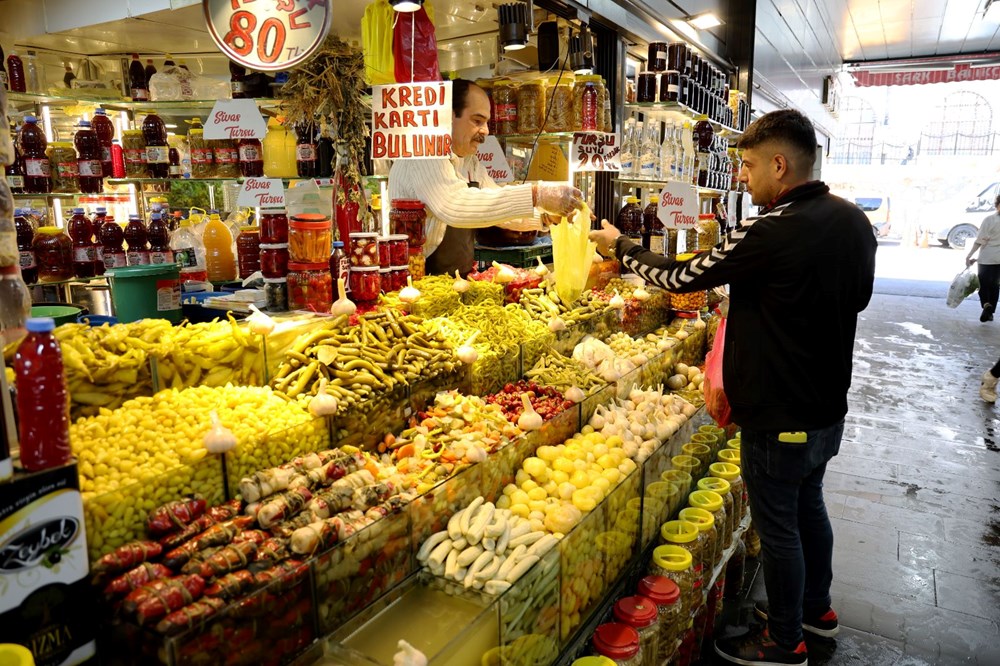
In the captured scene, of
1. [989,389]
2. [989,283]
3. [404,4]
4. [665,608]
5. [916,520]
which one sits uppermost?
[404,4]

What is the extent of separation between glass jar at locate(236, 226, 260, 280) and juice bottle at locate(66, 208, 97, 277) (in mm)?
1122

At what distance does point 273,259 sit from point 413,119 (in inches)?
34.6

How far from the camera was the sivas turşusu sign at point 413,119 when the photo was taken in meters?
2.91

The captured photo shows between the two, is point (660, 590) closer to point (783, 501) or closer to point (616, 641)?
point (616, 641)

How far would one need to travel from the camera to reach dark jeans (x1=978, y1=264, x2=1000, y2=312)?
395 inches

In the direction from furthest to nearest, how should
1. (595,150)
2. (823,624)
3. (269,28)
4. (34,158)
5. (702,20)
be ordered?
(702,20)
(595,150)
(34,158)
(823,624)
(269,28)

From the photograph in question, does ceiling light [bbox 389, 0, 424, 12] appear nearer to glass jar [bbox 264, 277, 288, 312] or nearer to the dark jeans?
glass jar [bbox 264, 277, 288, 312]

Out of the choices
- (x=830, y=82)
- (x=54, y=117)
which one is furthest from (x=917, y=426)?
(x=830, y=82)

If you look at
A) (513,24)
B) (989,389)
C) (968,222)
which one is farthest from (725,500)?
(968,222)

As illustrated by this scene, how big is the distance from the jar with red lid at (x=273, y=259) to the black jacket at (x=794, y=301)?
5.29 feet

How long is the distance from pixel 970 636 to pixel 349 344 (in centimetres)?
310

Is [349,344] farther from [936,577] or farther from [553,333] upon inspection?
[936,577]

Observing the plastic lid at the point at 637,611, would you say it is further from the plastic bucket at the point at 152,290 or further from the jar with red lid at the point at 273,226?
the plastic bucket at the point at 152,290

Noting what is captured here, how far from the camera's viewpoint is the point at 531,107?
463cm
